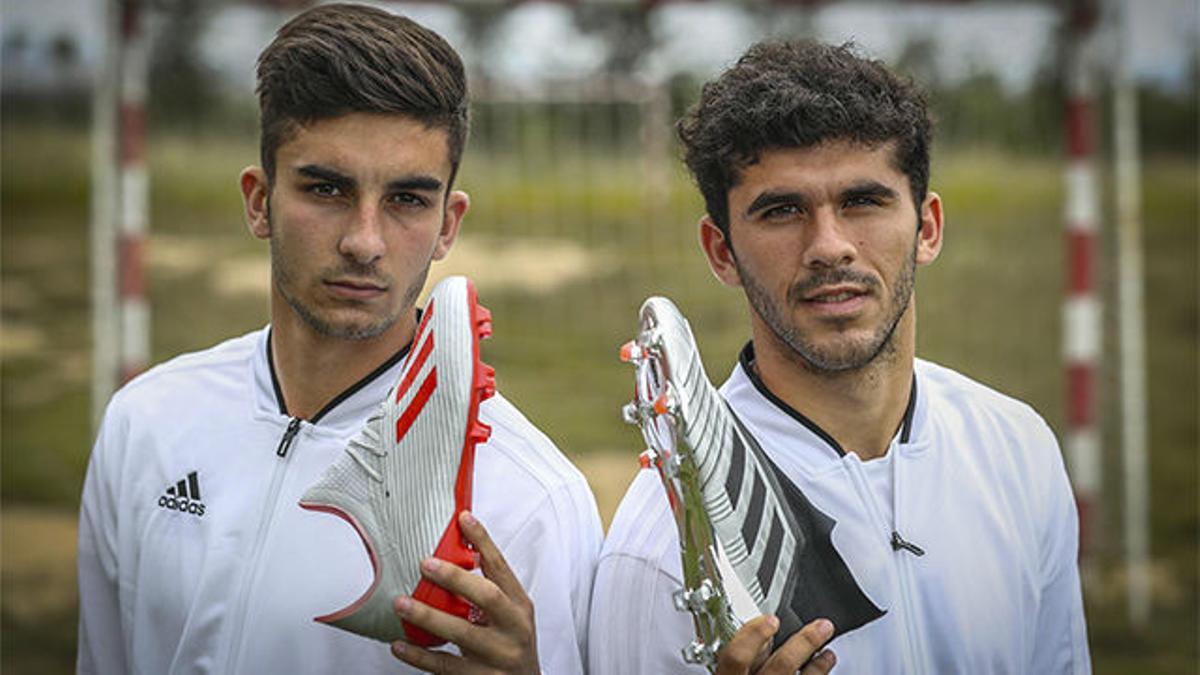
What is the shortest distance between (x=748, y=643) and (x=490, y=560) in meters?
0.29

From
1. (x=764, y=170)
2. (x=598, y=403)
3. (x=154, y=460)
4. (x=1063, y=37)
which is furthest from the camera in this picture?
(x=598, y=403)

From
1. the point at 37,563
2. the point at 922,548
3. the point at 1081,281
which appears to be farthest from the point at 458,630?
the point at 37,563

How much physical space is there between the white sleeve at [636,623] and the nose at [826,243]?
42 cm

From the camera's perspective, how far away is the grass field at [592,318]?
5.03 metres

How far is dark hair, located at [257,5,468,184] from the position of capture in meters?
1.76

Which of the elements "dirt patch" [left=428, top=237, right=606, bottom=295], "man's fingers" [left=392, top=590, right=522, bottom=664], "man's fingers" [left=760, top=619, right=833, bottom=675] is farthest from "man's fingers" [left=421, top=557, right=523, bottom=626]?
"dirt patch" [left=428, top=237, right=606, bottom=295]

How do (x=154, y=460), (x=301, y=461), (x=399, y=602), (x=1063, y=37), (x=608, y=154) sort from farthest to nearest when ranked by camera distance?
(x=608, y=154)
(x=1063, y=37)
(x=154, y=460)
(x=301, y=461)
(x=399, y=602)

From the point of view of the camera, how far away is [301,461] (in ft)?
6.10

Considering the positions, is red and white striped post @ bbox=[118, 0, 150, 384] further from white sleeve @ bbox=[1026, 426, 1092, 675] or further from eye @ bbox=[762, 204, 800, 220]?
white sleeve @ bbox=[1026, 426, 1092, 675]

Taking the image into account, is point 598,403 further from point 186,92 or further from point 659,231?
point 186,92

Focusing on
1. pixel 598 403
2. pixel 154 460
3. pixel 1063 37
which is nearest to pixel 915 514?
pixel 154 460

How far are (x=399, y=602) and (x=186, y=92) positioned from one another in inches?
177

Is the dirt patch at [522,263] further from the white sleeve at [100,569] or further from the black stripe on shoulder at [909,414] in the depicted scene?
the black stripe on shoulder at [909,414]

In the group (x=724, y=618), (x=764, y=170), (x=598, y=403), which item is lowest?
(x=598, y=403)
